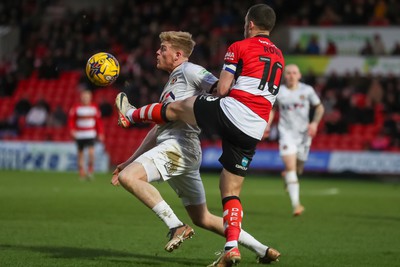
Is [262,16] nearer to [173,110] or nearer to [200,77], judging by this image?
[200,77]

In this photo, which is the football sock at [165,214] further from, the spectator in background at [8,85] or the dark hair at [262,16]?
the spectator in background at [8,85]

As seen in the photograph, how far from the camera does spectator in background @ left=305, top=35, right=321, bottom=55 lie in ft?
95.2

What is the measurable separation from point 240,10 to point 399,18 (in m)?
6.09

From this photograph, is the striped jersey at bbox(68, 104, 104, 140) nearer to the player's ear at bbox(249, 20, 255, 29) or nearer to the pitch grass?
the pitch grass

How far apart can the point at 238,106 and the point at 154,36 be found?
79.5ft

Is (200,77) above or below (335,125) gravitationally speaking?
above

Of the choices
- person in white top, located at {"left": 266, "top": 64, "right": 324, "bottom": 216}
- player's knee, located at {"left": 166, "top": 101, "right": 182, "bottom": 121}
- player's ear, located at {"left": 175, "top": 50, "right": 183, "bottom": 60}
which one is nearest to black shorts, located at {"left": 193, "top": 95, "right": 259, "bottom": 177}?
player's knee, located at {"left": 166, "top": 101, "right": 182, "bottom": 121}

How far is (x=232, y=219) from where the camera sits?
7.82 metres

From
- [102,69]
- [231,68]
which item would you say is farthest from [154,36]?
[231,68]

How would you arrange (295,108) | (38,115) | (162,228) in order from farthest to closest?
(38,115)
(295,108)
(162,228)

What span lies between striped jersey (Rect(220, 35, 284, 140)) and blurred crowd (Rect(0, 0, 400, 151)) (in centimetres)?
1868

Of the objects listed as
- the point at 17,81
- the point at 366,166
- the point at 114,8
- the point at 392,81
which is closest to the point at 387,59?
the point at 392,81

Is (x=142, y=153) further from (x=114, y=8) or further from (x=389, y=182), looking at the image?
(x=114, y=8)

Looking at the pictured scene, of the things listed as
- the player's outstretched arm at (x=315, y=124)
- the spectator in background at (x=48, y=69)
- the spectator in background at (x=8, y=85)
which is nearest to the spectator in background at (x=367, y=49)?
the spectator in background at (x=48, y=69)
